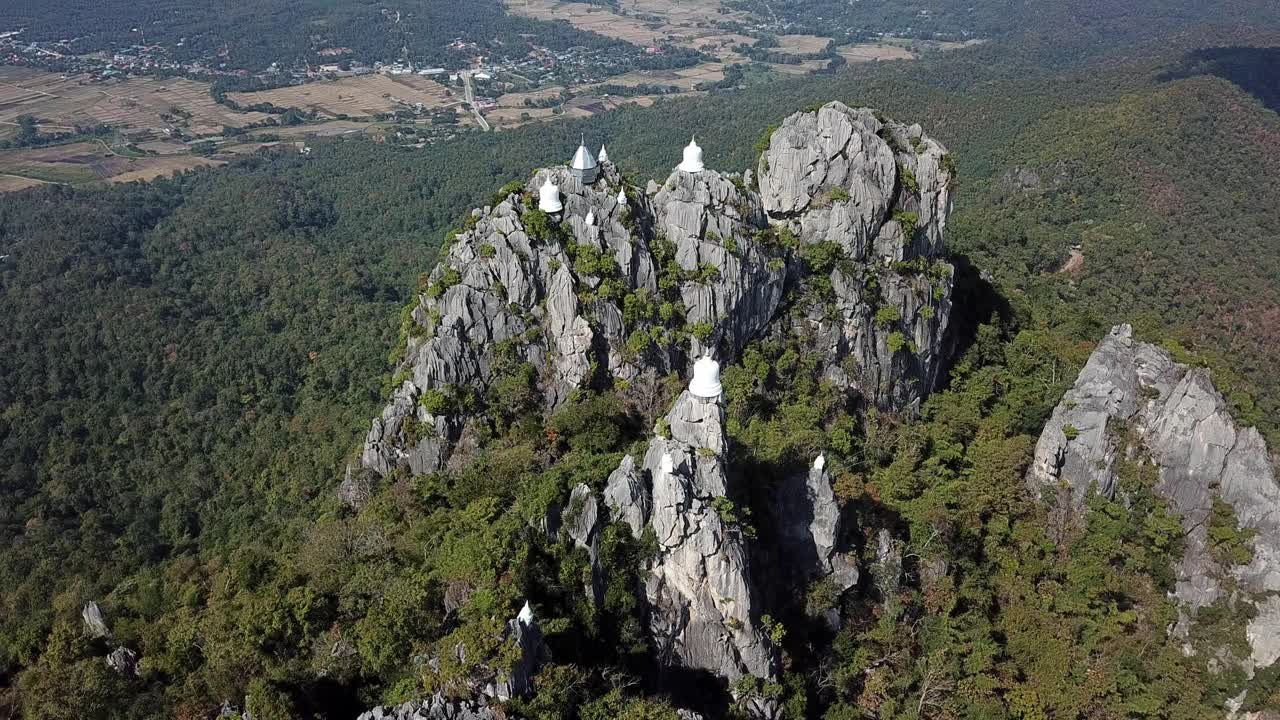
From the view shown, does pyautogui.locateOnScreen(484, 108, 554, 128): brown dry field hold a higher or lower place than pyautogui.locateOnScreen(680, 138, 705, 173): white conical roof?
lower

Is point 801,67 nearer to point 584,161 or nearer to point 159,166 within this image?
point 159,166

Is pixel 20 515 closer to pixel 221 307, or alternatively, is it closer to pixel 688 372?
pixel 221 307

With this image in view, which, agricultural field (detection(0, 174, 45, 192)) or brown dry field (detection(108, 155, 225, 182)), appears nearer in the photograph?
agricultural field (detection(0, 174, 45, 192))

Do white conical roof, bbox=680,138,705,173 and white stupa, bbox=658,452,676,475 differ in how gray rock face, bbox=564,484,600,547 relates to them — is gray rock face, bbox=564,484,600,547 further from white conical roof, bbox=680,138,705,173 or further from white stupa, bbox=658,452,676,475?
white conical roof, bbox=680,138,705,173

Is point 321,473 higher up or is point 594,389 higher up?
point 594,389

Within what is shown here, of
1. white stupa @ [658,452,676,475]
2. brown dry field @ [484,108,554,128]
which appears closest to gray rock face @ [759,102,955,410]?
white stupa @ [658,452,676,475]

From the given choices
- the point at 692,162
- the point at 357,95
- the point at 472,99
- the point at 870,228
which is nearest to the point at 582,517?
the point at 692,162

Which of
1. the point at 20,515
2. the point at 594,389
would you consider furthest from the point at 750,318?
the point at 20,515
